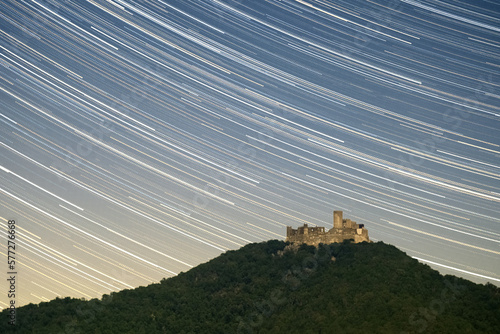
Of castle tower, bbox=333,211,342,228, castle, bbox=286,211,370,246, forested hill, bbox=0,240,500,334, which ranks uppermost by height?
castle tower, bbox=333,211,342,228

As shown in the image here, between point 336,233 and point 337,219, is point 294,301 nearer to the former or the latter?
point 336,233

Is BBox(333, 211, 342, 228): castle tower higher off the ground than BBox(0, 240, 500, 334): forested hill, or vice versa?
BBox(333, 211, 342, 228): castle tower

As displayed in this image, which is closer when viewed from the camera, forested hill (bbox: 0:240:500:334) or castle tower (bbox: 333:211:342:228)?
forested hill (bbox: 0:240:500:334)

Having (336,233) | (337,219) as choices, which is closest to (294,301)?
(336,233)

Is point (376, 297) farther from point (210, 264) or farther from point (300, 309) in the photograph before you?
point (210, 264)

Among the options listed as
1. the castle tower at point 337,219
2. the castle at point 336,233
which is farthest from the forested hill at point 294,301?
the castle tower at point 337,219

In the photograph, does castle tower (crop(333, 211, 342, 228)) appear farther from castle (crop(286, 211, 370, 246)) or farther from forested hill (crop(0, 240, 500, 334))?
forested hill (crop(0, 240, 500, 334))

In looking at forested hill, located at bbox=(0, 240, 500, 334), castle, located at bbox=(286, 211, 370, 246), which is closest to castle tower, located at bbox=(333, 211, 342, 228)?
castle, located at bbox=(286, 211, 370, 246)

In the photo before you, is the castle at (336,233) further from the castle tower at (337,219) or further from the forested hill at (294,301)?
the forested hill at (294,301)
